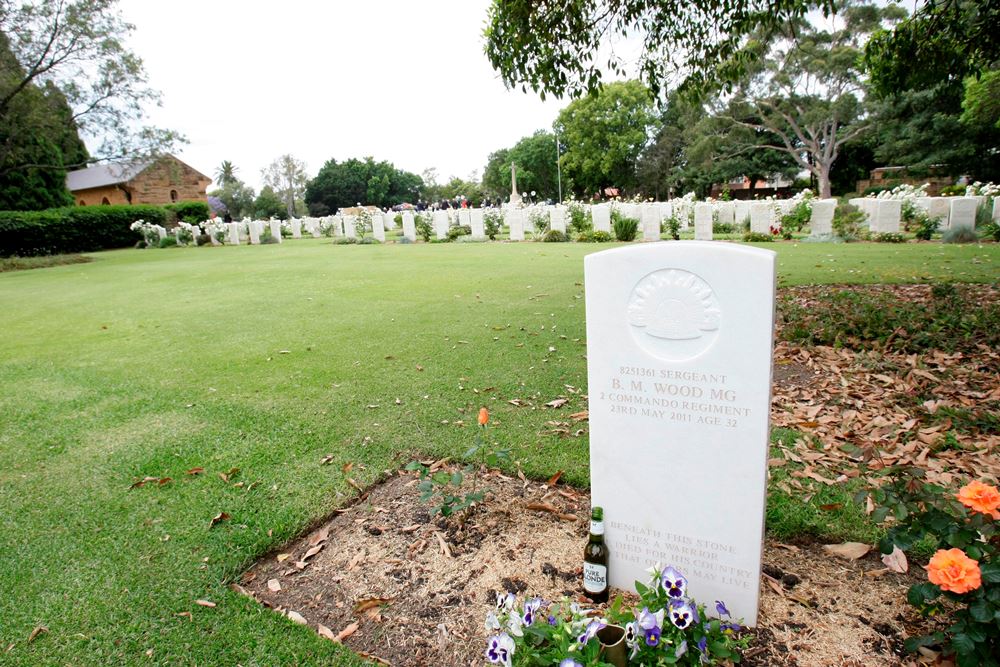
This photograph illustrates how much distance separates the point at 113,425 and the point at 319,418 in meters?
1.67

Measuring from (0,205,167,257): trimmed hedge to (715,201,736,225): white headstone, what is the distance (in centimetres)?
2559

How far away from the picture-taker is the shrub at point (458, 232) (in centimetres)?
2130

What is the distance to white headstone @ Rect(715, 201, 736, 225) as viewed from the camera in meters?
18.0

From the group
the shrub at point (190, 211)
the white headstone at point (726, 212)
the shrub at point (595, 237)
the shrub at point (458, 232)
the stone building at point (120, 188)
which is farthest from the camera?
the stone building at point (120, 188)

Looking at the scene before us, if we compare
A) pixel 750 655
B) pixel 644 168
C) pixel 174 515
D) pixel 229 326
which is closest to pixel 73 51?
pixel 229 326

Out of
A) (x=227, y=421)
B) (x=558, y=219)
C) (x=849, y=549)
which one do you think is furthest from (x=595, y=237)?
(x=849, y=549)

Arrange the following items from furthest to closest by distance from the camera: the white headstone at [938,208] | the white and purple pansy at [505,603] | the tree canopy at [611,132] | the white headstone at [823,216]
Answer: the tree canopy at [611,132] < the white headstone at [823,216] < the white headstone at [938,208] < the white and purple pansy at [505,603]

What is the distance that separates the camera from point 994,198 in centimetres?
1341

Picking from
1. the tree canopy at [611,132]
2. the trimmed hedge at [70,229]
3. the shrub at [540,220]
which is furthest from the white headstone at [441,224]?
the tree canopy at [611,132]

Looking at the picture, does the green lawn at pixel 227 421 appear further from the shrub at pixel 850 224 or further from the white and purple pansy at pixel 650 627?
the shrub at pixel 850 224

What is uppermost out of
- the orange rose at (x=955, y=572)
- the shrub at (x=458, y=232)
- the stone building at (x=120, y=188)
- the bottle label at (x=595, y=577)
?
the stone building at (x=120, y=188)

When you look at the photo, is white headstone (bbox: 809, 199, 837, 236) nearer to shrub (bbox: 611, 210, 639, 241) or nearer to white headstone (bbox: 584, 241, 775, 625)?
shrub (bbox: 611, 210, 639, 241)

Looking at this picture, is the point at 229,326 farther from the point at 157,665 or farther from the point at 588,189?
the point at 588,189

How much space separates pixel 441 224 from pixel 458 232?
1.07 metres
